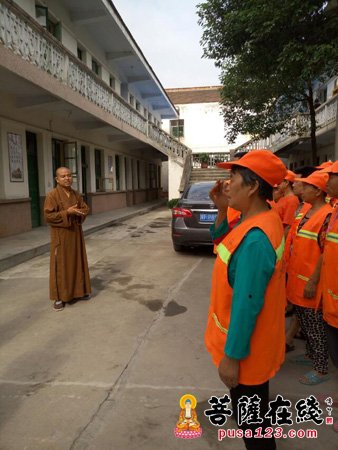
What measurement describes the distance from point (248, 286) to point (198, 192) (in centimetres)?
616

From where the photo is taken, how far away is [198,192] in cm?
747

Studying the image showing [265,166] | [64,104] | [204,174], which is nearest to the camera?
[265,166]

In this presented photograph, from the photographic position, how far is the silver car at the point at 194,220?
6871mm

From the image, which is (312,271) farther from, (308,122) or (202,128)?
(202,128)

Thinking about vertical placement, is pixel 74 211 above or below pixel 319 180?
below

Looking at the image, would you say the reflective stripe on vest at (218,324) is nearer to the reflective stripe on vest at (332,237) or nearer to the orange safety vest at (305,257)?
the reflective stripe on vest at (332,237)

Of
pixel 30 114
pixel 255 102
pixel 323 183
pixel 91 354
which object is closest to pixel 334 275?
pixel 323 183

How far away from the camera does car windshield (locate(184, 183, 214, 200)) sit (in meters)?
7.28

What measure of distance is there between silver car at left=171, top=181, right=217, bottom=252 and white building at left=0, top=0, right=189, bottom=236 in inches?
157

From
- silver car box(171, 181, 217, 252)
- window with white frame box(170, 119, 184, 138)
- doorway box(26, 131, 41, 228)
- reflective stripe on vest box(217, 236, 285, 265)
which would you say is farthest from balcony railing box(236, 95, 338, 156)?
window with white frame box(170, 119, 184, 138)

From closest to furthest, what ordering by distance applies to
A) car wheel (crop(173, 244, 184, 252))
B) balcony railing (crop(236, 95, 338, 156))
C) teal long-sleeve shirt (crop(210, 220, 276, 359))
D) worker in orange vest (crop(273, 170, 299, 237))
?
teal long-sleeve shirt (crop(210, 220, 276, 359)), worker in orange vest (crop(273, 170, 299, 237)), car wheel (crop(173, 244, 184, 252)), balcony railing (crop(236, 95, 338, 156))

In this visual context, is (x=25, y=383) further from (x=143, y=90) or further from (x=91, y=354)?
(x=143, y=90)

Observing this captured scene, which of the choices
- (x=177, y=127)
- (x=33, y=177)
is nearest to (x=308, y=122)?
(x=33, y=177)

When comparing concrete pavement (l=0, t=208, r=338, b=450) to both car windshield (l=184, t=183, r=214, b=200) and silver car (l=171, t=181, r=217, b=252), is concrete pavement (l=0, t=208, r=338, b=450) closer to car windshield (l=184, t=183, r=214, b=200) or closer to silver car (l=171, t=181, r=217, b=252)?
silver car (l=171, t=181, r=217, b=252)
